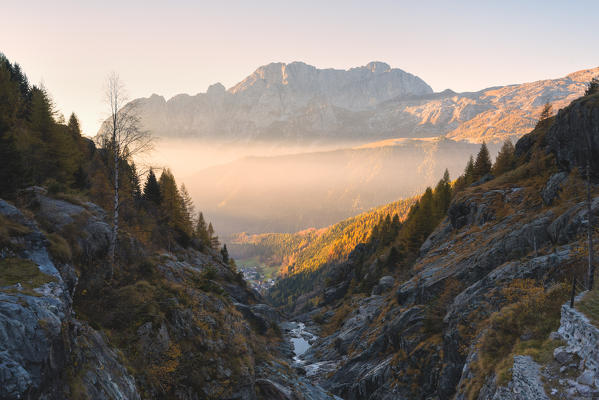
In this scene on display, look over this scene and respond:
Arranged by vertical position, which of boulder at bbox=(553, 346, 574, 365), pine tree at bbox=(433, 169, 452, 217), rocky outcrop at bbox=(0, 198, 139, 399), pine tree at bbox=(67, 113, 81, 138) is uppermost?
pine tree at bbox=(67, 113, 81, 138)

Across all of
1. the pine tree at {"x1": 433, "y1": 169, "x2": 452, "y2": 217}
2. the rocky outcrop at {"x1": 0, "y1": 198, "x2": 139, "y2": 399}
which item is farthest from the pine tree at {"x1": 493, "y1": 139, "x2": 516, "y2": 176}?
the rocky outcrop at {"x1": 0, "y1": 198, "x2": 139, "y2": 399}

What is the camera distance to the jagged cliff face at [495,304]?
1410 centimetres

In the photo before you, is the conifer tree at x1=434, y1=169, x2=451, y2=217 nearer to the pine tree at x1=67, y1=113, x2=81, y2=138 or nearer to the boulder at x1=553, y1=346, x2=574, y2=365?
the boulder at x1=553, y1=346, x2=574, y2=365

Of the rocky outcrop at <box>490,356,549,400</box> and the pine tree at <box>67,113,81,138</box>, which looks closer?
the rocky outcrop at <box>490,356,549,400</box>

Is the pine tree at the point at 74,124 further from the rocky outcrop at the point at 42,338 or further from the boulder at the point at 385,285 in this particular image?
the boulder at the point at 385,285

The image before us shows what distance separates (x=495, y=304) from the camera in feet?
65.4

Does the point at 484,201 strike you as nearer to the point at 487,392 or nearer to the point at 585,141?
the point at 585,141

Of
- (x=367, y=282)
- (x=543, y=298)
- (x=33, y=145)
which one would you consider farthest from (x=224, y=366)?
(x=367, y=282)

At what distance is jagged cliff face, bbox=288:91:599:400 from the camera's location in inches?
555

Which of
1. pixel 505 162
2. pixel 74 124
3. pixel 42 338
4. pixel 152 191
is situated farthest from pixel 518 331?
pixel 74 124

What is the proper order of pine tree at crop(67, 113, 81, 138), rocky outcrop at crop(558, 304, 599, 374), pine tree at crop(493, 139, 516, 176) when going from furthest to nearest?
1. pine tree at crop(67, 113, 81, 138)
2. pine tree at crop(493, 139, 516, 176)
3. rocky outcrop at crop(558, 304, 599, 374)

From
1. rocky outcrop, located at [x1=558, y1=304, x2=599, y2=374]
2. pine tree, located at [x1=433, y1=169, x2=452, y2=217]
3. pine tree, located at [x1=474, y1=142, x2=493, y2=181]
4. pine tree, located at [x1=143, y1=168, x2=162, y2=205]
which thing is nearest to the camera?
rocky outcrop, located at [x1=558, y1=304, x2=599, y2=374]

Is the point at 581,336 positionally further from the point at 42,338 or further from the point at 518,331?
the point at 42,338

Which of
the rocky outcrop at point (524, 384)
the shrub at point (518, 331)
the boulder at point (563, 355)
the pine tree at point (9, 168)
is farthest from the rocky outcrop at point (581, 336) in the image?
the pine tree at point (9, 168)
